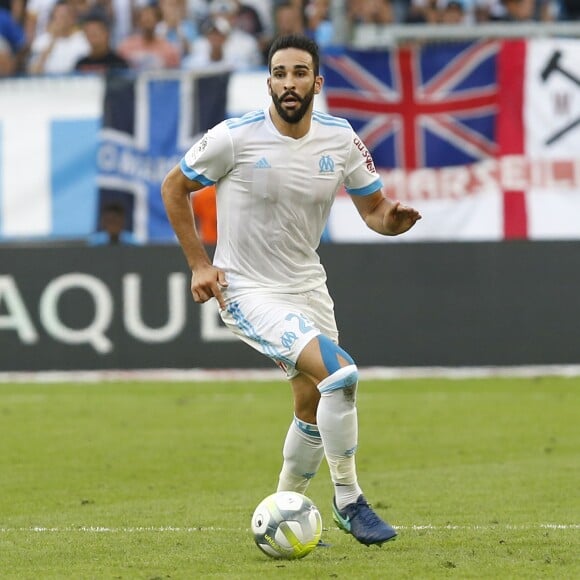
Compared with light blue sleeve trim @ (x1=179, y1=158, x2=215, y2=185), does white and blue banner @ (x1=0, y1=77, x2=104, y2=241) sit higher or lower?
lower

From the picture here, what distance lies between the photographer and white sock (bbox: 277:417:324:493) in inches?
282

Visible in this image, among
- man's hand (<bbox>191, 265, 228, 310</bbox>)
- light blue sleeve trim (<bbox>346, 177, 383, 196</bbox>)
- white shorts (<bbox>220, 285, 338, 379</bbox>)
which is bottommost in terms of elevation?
white shorts (<bbox>220, 285, 338, 379</bbox>)

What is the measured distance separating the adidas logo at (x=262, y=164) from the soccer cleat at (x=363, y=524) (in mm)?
1559

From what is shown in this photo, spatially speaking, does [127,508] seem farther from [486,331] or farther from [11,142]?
[11,142]

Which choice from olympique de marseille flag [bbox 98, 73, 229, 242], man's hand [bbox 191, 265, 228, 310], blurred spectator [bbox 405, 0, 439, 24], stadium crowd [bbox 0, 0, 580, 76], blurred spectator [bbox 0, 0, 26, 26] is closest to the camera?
man's hand [bbox 191, 265, 228, 310]

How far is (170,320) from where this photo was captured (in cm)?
1627

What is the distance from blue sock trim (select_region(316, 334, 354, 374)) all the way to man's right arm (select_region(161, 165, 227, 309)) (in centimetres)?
55

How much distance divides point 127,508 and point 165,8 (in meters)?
11.6

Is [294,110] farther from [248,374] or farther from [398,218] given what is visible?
[248,374]

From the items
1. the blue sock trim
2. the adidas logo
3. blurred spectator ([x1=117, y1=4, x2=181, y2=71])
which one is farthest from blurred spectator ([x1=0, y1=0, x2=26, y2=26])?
the blue sock trim

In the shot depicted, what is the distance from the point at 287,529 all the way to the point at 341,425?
513mm

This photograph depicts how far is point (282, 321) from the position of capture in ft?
22.7

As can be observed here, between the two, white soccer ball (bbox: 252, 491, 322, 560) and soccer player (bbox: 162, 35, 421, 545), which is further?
soccer player (bbox: 162, 35, 421, 545)

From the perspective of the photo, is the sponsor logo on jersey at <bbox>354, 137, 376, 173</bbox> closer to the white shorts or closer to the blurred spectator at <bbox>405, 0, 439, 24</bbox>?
the white shorts
